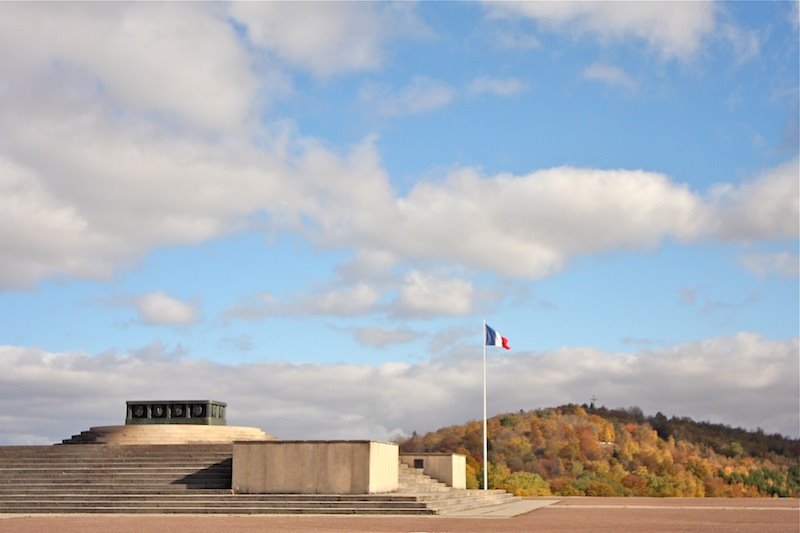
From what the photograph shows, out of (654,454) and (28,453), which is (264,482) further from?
(654,454)

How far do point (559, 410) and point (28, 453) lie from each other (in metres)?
61.2

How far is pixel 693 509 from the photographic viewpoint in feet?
101

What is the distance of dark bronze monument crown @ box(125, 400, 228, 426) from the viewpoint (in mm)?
38875

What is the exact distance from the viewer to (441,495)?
30781 millimetres

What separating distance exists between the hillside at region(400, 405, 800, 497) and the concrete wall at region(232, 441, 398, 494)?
18.7 m

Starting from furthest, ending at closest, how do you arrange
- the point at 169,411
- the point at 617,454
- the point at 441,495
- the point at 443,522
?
the point at 617,454, the point at 169,411, the point at 441,495, the point at 443,522

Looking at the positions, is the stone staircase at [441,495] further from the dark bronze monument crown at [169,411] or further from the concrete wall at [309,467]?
the dark bronze monument crown at [169,411]

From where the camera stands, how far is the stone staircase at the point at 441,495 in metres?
27.9

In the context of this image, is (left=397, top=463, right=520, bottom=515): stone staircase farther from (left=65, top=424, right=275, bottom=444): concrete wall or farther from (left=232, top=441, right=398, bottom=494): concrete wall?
(left=65, top=424, right=275, bottom=444): concrete wall

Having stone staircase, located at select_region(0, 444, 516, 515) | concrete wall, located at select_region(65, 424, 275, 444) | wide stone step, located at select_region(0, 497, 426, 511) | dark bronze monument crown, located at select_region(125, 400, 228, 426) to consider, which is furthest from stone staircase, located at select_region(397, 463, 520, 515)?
dark bronze monument crown, located at select_region(125, 400, 228, 426)

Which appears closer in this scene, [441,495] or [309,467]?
[309,467]

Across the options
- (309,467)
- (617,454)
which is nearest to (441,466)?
(309,467)

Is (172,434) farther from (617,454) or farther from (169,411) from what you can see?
(617,454)

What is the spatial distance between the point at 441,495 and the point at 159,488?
8821 millimetres
